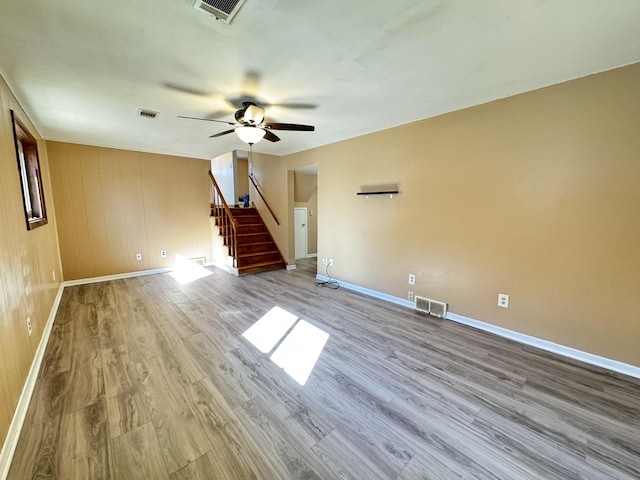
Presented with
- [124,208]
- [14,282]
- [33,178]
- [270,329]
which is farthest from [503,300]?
[124,208]

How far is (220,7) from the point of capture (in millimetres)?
1416

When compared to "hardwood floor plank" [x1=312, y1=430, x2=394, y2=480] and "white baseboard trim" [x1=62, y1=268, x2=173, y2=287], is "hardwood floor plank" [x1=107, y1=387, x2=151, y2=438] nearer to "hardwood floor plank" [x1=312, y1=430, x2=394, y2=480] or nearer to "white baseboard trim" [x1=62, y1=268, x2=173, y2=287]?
"hardwood floor plank" [x1=312, y1=430, x2=394, y2=480]

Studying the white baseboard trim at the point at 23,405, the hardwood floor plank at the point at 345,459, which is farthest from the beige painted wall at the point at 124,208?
the hardwood floor plank at the point at 345,459

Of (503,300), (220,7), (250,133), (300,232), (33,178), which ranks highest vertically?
(220,7)

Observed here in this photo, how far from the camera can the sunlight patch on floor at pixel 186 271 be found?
16.0 feet

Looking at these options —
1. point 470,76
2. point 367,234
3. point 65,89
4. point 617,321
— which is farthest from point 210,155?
point 617,321

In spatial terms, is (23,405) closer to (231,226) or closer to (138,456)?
(138,456)

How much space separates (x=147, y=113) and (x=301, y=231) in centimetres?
403

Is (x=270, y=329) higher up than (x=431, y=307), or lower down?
lower down

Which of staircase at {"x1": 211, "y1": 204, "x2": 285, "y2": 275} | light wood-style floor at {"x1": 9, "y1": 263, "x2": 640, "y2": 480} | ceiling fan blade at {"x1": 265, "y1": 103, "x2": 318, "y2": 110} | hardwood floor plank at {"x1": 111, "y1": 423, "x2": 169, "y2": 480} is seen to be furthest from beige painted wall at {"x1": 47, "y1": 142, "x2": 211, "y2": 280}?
hardwood floor plank at {"x1": 111, "y1": 423, "x2": 169, "y2": 480}

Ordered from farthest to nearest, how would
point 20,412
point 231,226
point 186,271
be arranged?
1. point 186,271
2. point 231,226
3. point 20,412

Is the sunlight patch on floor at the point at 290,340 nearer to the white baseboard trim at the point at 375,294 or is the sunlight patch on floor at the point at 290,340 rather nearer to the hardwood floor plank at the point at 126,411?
the hardwood floor plank at the point at 126,411

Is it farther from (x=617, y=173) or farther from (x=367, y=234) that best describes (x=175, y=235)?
(x=617, y=173)

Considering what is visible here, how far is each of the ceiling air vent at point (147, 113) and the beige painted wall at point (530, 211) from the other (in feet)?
9.28
